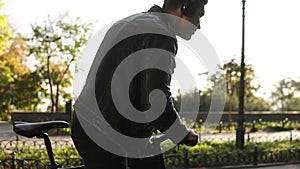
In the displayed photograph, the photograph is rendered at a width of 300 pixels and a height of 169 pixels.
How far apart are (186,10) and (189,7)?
0.9 inches

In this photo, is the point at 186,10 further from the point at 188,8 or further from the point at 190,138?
the point at 190,138

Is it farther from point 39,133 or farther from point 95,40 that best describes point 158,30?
point 39,133

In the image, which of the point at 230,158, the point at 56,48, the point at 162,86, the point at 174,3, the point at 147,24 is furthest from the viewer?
the point at 56,48

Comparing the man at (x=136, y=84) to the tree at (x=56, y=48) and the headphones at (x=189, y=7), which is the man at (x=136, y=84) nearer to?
the headphones at (x=189, y=7)

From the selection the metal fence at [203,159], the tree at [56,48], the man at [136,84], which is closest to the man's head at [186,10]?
the man at [136,84]

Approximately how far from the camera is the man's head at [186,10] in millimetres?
2180

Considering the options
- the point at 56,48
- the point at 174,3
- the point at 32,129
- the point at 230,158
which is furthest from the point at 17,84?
the point at 174,3

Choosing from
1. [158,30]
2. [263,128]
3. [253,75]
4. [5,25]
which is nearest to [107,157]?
[158,30]

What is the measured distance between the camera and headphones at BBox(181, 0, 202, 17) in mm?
2170

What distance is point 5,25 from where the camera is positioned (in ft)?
68.8

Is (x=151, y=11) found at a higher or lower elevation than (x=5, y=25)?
lower

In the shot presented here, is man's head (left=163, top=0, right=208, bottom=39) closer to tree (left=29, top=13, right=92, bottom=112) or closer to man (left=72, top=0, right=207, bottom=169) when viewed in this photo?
man (left=72, top=0, right=207, bottom=169)

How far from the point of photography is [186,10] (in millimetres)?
Answer: 2188

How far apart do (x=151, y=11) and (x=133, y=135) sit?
684mm
